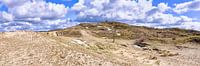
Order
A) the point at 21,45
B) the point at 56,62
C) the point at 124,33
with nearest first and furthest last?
the point at 56,62 → the point at 21,45 → the point at 124,33

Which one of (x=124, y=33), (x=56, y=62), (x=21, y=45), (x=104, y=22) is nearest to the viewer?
(x=56, y=62)

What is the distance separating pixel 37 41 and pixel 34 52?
3.23 m

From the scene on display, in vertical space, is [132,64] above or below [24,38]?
below

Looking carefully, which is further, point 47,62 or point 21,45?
point 21,45

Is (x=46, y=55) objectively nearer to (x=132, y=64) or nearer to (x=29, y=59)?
(x=29, y=59)

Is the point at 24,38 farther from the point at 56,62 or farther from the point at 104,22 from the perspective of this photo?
the point at 104,22

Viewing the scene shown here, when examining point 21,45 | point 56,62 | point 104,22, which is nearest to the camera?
point 56,62

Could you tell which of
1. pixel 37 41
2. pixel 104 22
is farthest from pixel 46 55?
pixel 104 22

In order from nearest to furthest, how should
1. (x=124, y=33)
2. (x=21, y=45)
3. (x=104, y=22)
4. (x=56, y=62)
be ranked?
(x=56, y=62)
(x=21, y=45)
(x=124, y=33)
(x=104, y=22)

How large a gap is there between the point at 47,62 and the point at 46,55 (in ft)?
4.51

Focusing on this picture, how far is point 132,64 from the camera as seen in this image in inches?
1622

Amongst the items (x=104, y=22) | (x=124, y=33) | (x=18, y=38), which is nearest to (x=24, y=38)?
(x=18, y=38)

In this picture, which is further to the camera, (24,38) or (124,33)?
(124,33)

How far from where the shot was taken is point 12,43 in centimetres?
4100
